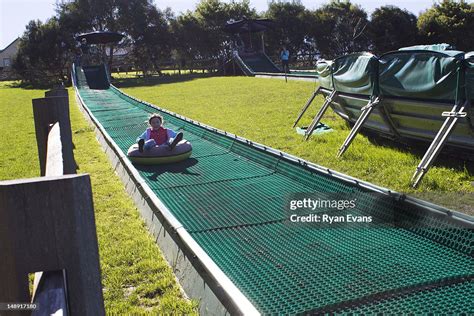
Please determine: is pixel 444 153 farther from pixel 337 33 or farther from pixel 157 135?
pixel 337 33

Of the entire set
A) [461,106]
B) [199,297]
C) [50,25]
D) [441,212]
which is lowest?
[199,297]

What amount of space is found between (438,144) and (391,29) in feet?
130

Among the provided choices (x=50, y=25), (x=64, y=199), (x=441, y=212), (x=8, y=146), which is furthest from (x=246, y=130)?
(x=50, y=25)

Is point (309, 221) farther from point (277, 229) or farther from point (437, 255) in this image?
point (437, 255)

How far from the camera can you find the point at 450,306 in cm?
318

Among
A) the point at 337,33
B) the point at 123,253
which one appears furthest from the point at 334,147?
the point at 337,33

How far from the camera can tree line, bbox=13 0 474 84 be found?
38.4 meters

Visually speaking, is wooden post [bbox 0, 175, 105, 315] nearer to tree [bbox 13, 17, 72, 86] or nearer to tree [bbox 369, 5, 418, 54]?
tree [bbox 13, 17, 72, 86]

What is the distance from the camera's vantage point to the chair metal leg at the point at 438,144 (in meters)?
5.98

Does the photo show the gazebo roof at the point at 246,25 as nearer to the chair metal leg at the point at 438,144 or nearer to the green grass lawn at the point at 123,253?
the green grass lawn at the point at 123,253

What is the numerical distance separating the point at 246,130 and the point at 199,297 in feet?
25.5

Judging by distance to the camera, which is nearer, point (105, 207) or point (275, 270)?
point (275, 270)

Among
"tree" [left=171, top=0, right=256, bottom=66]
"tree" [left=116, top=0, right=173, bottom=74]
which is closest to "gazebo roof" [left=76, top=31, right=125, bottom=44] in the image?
"tree" [left=116, top=0, right=173, bottom=74]

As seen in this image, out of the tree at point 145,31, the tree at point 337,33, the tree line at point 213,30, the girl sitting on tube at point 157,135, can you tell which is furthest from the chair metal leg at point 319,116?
the tree at point 337,33
